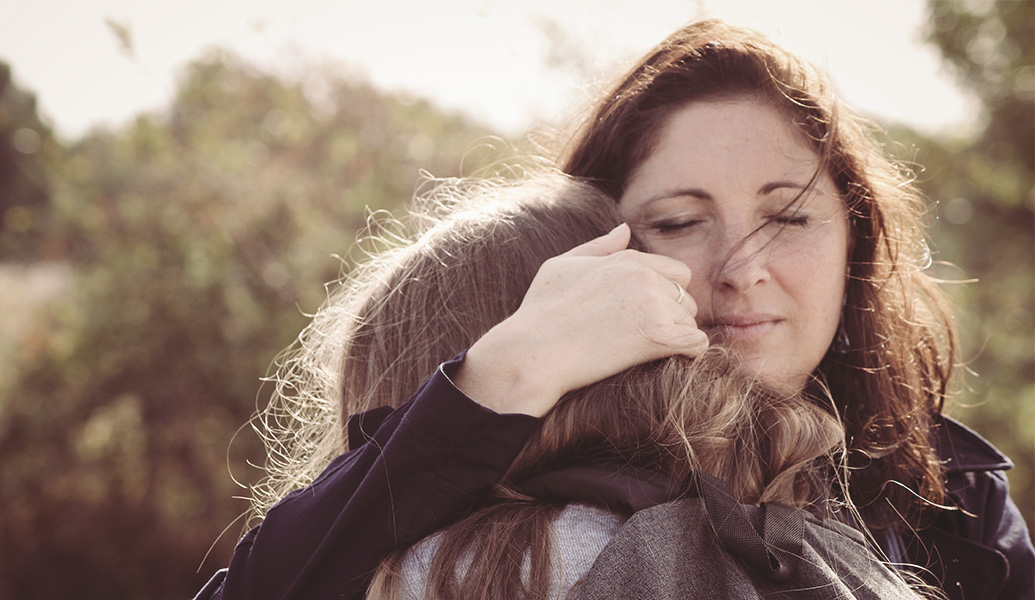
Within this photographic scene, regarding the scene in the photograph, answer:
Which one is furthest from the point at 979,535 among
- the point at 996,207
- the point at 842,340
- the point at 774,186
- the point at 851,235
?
the point at 996,207

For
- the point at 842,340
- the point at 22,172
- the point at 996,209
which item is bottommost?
the point at 996,209

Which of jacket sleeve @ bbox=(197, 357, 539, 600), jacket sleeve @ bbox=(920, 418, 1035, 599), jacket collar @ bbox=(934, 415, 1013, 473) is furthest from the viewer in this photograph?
jacket collar @ bbox=(934, 415, 1013, 473)

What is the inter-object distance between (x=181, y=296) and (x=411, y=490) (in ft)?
A: 18.5

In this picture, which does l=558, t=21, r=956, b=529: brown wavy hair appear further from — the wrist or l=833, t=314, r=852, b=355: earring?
the wrist

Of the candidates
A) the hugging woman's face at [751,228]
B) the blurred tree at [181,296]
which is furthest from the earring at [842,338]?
the blurred tree at [181,296]

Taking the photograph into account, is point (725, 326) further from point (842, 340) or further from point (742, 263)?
point (842, 340)

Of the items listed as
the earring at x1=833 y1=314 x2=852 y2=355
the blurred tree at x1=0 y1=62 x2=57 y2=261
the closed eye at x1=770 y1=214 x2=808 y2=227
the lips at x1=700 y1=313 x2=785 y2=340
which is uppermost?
the blurred tree at x1=0 y1=62 x2=57 y2=261

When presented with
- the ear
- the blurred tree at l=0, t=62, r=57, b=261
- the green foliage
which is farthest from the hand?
the green foliage

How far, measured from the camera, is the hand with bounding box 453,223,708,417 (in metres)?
1.45

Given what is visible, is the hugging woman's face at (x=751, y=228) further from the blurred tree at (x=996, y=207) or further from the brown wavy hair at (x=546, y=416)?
the blurred tree at (x=996, y=207)

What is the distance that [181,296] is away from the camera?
251 inches

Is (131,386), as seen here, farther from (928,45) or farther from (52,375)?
(928,45)

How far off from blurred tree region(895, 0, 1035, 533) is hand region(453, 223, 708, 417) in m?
6.47

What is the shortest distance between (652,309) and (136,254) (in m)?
6.09
